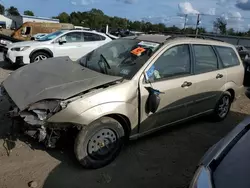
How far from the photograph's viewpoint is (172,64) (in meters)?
3.93

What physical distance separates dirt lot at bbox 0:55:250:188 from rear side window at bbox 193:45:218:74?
1.22m

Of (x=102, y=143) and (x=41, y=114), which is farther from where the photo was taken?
(x=102, y=143)

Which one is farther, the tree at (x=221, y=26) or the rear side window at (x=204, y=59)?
the tree at (x=221, y=26)

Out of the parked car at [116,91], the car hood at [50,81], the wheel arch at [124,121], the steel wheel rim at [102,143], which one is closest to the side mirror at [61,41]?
the parked car at [116,91]

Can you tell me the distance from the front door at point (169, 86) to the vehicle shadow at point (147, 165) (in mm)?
398

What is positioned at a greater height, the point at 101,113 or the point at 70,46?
the point at 70,46

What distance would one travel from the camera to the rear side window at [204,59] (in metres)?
4.29

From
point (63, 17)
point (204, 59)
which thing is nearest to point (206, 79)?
point (204, 59)

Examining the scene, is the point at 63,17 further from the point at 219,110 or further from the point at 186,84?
the point at 186,84

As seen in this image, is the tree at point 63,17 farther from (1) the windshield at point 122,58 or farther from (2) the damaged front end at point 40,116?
(2) the damaged front end at point 40,116

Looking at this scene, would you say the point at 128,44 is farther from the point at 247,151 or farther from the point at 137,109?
the point at 247,151

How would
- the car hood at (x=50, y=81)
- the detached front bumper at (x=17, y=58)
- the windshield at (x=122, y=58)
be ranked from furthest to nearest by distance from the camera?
the detached front bumper at (x=17, y=58) < the windshield at (x=122, y=58) < the car hood at (x=50, y=81)

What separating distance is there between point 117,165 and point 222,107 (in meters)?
2.80

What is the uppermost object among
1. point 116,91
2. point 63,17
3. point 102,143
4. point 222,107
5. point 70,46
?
point 63,17
